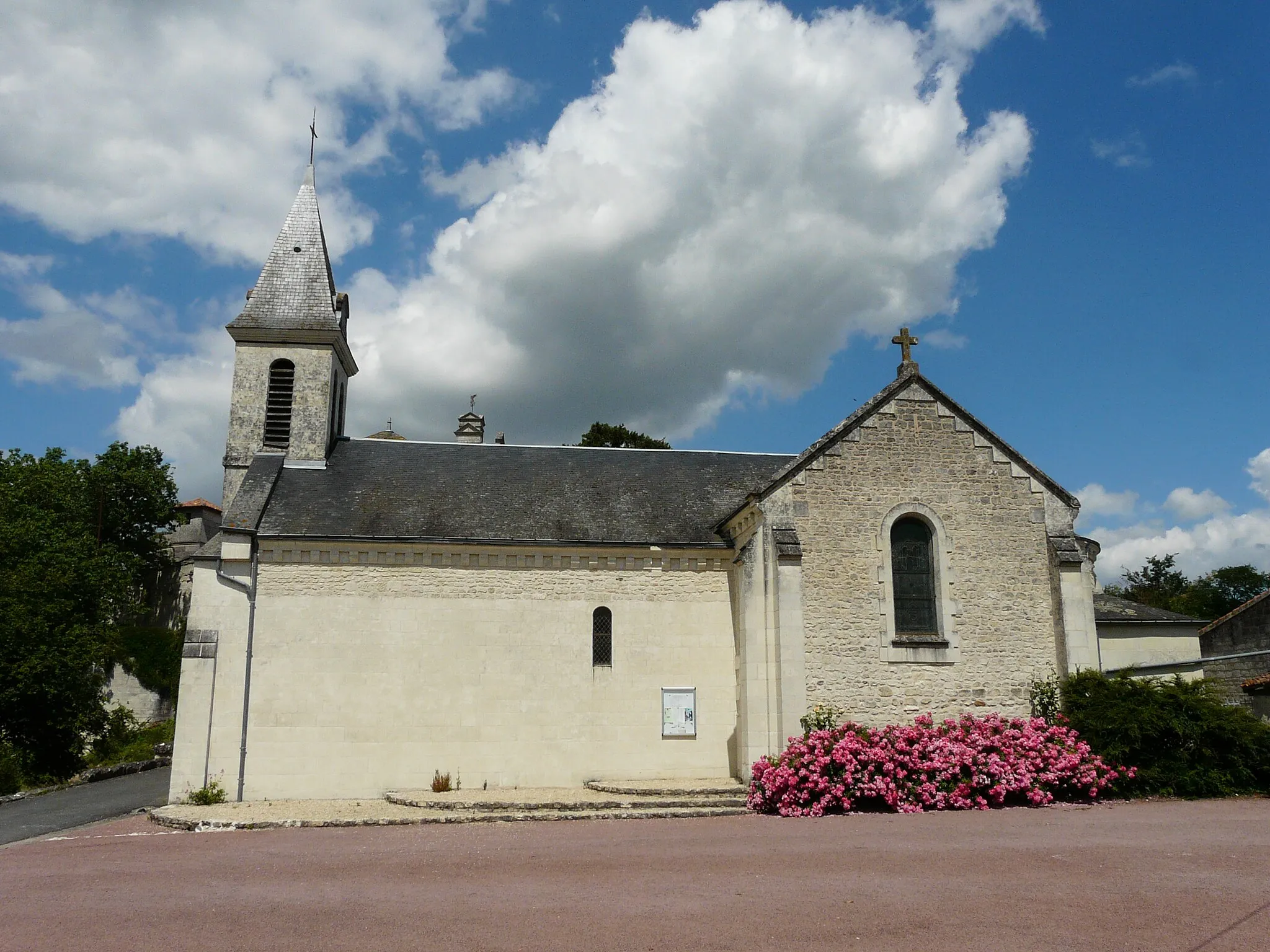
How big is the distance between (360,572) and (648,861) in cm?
951

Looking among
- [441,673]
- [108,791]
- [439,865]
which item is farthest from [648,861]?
[108,791]

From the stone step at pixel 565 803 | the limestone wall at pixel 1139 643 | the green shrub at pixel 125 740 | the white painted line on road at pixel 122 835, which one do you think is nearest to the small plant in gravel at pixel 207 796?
the white painted line on road at pixel 122 835

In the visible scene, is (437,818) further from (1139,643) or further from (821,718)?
(1139,643)

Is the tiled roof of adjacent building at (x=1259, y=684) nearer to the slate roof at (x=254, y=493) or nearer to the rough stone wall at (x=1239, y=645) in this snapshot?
the rough stone wall at (x=1239, y=645)

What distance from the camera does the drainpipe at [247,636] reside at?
54.0 feet

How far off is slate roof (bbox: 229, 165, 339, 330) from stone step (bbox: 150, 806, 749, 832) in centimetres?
1215

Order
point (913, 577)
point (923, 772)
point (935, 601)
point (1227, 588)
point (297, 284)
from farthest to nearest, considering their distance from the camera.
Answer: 1. point (1227, 588)
2. point (297, 284)
3. point (913, 577)
4. point (935, 601)
5. point (923, 772)

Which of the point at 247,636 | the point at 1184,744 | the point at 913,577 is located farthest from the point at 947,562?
the point at 247,636

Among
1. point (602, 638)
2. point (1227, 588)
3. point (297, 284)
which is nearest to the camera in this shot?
point (602, 638)

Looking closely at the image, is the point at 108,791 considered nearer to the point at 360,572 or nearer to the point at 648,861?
the point at 360,572

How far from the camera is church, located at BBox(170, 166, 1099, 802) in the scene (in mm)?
16172

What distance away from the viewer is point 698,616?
59.3ft

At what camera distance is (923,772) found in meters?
14.5

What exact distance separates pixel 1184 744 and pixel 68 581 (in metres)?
30.2
